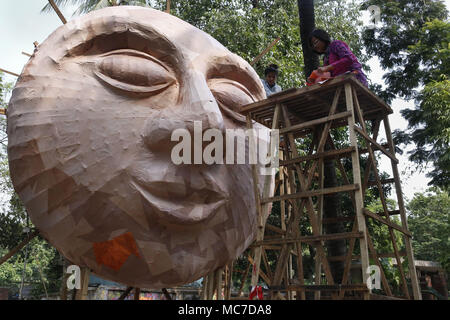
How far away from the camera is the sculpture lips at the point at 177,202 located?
16.5ft

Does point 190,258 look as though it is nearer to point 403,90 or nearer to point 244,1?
point 244,1

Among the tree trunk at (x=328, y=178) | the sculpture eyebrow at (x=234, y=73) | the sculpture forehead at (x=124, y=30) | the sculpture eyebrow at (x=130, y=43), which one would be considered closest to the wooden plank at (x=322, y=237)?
the sculpture eyebrow at (x=234, y=73)

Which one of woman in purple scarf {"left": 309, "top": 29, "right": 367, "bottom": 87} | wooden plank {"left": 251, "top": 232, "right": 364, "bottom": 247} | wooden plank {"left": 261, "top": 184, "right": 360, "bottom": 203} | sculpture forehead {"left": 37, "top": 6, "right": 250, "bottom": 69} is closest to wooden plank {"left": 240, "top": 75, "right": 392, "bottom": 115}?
woman in purple scarf {"left": 309, "top": 29, "right": 367, "bottom": 87}

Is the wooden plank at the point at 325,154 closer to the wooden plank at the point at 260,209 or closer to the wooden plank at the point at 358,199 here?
the wooden plank at the point at 358,199

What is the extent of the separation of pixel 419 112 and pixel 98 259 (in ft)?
39.4

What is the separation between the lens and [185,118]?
16.9 feet

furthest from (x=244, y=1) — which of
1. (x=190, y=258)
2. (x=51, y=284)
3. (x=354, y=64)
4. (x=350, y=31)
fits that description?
(x=51, y=284)

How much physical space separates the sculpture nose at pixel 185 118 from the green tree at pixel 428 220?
81.8 feet

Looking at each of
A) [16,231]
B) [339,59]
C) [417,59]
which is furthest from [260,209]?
[16,231]

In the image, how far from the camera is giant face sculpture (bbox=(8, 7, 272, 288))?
502 centimetres

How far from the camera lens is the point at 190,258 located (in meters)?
5.40

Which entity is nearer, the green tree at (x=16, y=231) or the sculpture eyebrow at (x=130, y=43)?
the sculpture eyebrow at (x=130, y=43)

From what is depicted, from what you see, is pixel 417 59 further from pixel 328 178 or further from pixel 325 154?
pixel 325 154

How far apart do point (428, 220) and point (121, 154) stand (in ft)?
97.7
